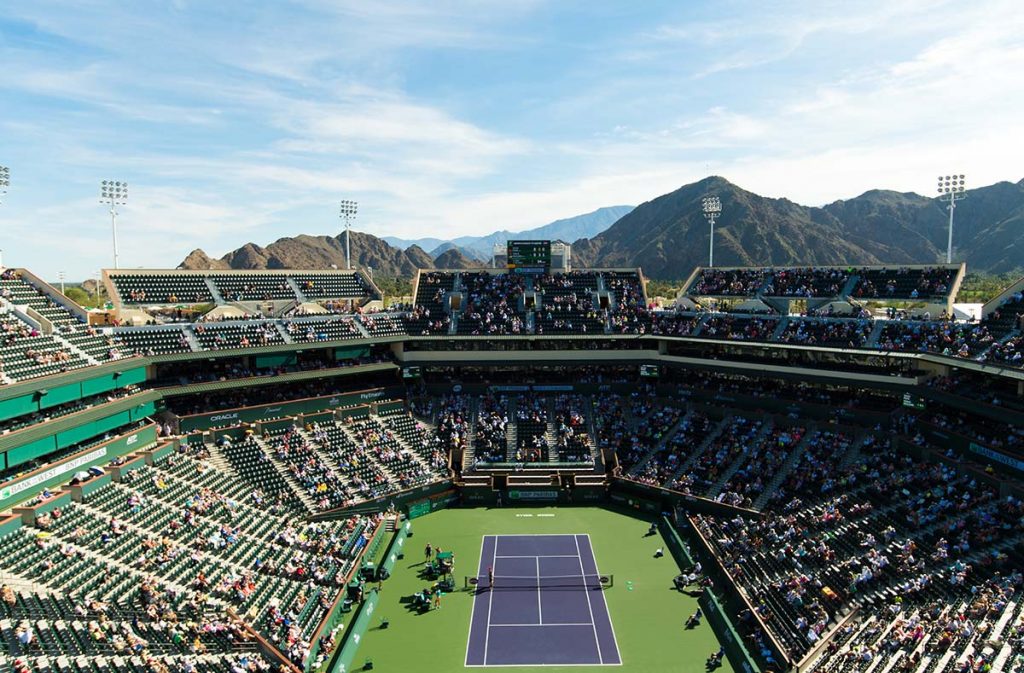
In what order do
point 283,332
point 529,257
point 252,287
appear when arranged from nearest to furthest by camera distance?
1. point 283,332
2. point 252,287
3. point 529,257

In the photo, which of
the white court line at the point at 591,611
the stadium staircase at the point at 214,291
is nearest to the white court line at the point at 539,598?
the white court line at the point at 591,611

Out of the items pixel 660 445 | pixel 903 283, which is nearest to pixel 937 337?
pixel 903 283

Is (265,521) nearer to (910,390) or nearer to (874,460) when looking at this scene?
(874,460)

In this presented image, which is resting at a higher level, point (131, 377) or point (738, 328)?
point (738, 328)

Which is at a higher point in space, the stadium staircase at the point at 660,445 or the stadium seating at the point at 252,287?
the stadium seating at the point at 252,287

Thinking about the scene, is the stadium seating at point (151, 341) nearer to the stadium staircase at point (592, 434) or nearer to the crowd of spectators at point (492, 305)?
the crowd of spectators at point (492, 305)

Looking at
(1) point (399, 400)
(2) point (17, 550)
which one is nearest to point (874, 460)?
(1) point (399, 400)

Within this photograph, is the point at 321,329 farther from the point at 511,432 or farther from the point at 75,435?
the point at 75,435
